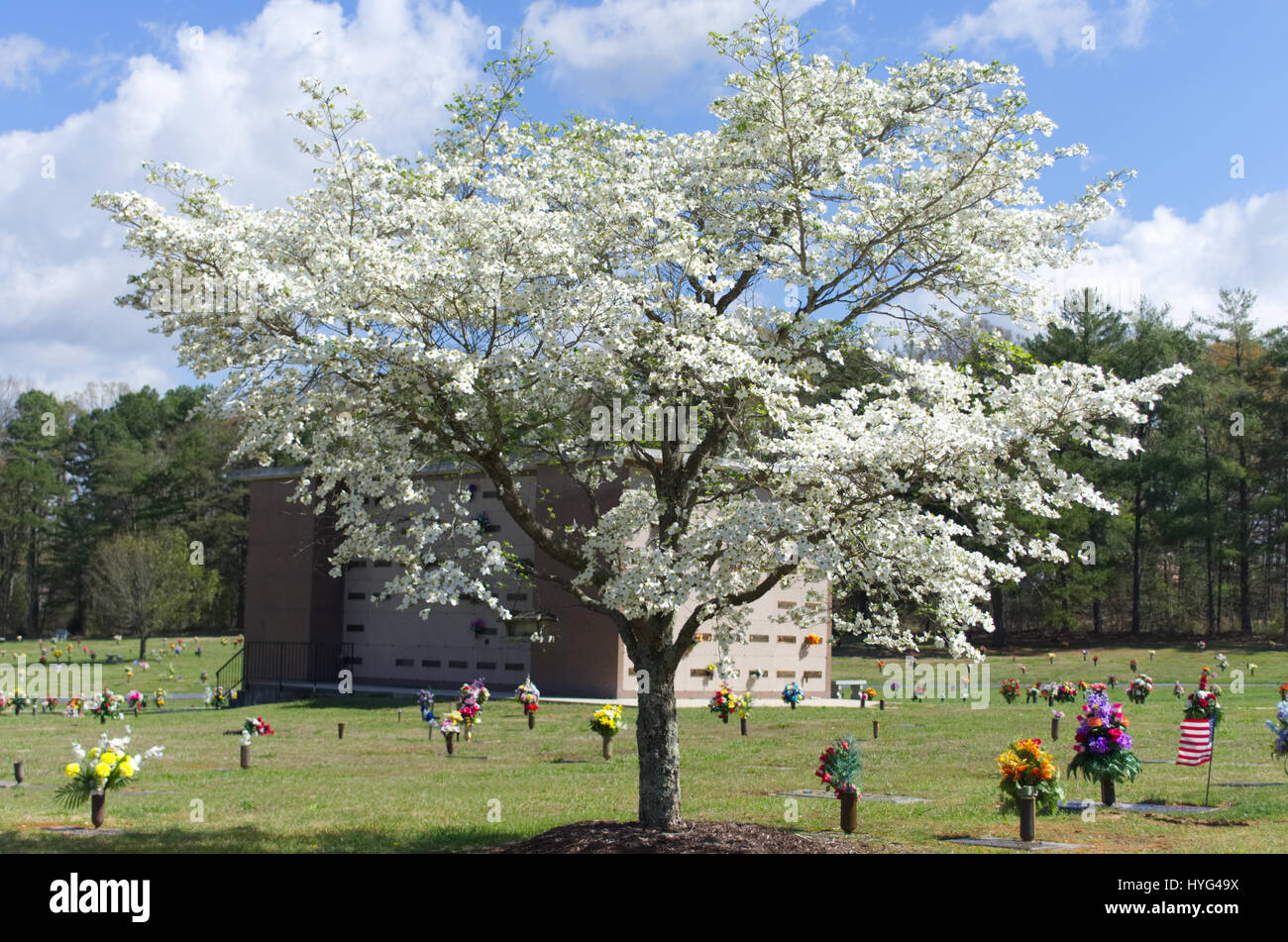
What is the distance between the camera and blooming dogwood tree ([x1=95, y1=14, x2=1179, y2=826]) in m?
8.59

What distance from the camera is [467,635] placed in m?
30.1

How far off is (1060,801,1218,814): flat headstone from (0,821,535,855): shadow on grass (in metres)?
6.38

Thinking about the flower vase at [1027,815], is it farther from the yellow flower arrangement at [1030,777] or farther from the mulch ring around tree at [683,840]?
the mulch ring around tree at [683,840]

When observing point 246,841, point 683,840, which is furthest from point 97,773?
point 683,840

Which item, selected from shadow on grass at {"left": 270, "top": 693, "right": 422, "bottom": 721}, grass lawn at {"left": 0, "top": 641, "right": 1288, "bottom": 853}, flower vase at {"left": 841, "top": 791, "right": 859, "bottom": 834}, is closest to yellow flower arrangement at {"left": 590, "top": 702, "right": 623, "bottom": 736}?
grass lawn at {"left": 0, "top": 641, "right": 1288, "bottom": 853}

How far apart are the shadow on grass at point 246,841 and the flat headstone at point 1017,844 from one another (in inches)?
177

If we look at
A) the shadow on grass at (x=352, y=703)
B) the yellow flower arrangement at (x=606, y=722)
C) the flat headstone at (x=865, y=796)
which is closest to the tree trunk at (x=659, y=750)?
the flat headstone at (x=865, y=796)

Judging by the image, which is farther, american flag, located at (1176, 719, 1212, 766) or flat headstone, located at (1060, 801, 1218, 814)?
american flag, located at (1176, 719, 1212, 766)

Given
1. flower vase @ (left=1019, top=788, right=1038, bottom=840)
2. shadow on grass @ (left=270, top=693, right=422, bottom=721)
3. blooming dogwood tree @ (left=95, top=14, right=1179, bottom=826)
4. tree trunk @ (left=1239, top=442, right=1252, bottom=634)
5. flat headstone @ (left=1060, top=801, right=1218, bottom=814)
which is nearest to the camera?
blooming dogwood tree @ (left=95, top=14, right=1179, bottom=826)

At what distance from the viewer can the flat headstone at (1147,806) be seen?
12.1 meters

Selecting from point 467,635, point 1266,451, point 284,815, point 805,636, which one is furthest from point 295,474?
point 1266,451

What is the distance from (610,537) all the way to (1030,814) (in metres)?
4.82

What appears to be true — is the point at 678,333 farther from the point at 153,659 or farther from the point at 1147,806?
the point at 153,659

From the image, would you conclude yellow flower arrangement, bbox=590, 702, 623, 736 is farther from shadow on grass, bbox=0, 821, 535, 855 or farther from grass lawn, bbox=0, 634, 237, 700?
grass lawn, bbox=0, 634, 237, 700
